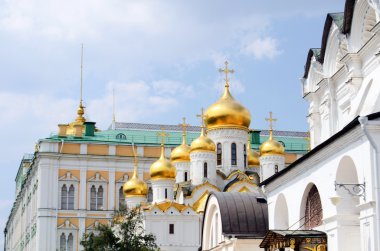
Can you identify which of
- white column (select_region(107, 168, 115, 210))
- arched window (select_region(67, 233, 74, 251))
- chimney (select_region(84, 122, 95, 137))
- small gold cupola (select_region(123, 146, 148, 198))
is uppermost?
chimney (select_region(84, 122, 95, 137))

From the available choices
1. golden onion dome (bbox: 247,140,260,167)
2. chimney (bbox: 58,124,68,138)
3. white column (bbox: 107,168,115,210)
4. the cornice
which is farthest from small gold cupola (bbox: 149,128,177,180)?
the cornice

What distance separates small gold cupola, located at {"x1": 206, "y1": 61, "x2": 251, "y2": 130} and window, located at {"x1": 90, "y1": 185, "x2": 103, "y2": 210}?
16.5 m

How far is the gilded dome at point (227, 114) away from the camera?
5484 centimetres

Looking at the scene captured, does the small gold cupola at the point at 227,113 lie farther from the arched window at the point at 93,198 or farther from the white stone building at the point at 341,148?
the white stone building at the point at 341,148

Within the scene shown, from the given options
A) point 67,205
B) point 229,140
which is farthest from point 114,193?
point 229,140

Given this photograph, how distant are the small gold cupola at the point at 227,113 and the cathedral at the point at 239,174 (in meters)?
0.07

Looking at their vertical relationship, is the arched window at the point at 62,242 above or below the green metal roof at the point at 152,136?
below

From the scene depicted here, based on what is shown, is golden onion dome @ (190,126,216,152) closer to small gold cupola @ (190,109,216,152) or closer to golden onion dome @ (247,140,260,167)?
small gold cupola @ (190,109,216,152)

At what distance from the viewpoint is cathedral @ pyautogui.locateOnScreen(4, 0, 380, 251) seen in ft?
71.4

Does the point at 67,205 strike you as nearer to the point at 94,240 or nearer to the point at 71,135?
the point at 71,135

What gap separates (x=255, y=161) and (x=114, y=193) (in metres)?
14.5

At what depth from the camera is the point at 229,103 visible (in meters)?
55.0

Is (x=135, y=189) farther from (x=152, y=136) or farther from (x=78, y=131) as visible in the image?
(x=152, y=136)

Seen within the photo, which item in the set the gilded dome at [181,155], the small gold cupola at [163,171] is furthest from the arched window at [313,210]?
the gilded dome at [181,155]
